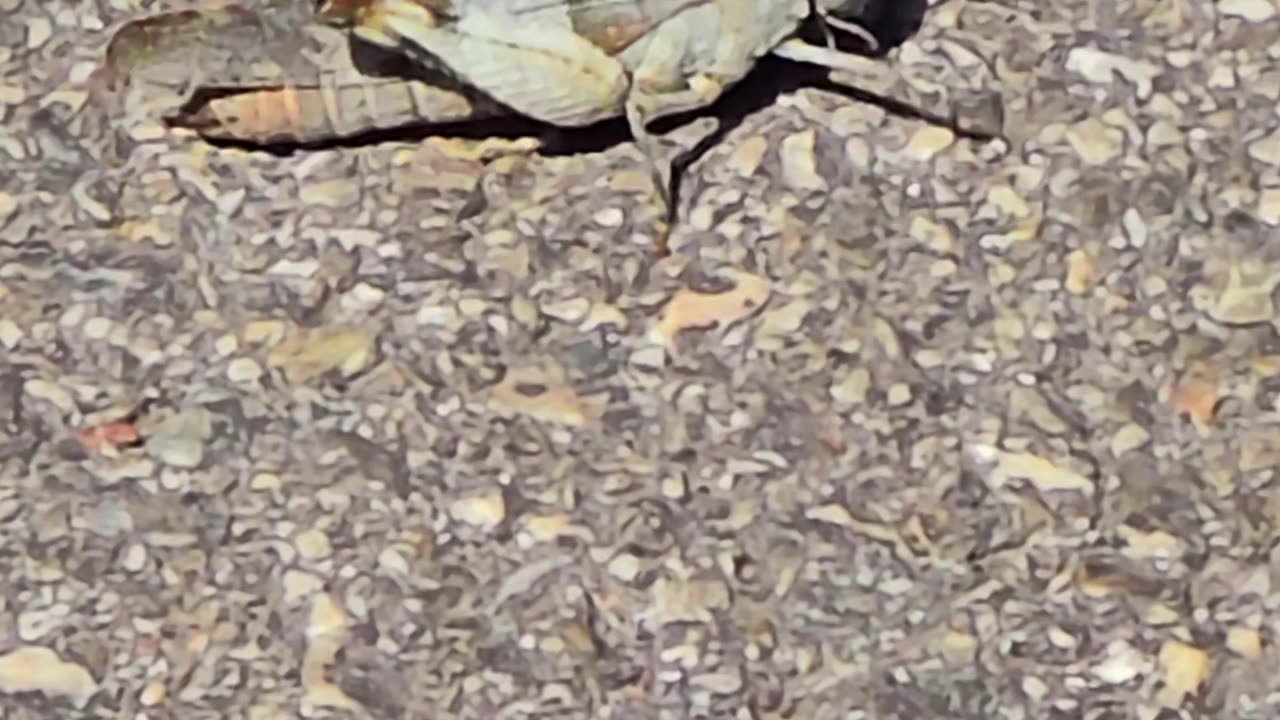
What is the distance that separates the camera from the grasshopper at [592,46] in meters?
1.74

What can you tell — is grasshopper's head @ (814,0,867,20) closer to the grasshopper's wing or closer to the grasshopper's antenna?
the grasshopper's antenna

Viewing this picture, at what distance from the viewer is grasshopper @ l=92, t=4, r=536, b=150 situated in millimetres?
1793

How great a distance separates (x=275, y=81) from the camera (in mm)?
1794

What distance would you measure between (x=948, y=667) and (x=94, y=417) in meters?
0.71

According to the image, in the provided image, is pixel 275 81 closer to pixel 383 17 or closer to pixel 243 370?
pixel 383 17

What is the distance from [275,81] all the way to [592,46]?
0.91ft

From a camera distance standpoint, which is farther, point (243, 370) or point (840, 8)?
point (840, 8)

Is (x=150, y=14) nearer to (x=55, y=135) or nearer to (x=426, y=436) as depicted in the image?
(x=55, y=135)

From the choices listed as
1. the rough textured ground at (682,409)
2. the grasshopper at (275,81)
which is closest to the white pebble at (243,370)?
the rough textured ground at (682,409)

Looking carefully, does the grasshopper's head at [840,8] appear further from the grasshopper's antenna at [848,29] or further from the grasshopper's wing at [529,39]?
the grasshopper's wing at [529,39]

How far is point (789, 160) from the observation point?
5.96 feet

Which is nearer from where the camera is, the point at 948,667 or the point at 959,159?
the point at 948,667

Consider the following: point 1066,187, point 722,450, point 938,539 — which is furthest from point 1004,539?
point 1066,187

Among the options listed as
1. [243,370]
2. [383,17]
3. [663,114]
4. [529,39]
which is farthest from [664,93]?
[243,370]
